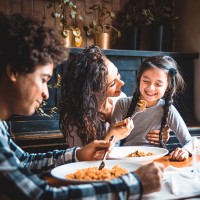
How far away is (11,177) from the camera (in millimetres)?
819

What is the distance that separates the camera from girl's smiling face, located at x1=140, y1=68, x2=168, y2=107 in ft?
7.53

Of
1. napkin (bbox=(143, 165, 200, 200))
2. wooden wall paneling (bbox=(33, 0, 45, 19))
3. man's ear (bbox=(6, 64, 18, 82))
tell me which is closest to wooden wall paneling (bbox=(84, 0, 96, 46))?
wooden wall paneling (bbox=(33, 0, 45, 19))

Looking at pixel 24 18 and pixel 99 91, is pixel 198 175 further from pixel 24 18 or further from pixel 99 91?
pixel 99 91

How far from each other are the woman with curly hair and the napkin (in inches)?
31.7

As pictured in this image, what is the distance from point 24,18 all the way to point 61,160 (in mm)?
706

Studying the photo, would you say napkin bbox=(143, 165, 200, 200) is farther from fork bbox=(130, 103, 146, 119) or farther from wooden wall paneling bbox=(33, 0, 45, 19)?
wooden wall paneling bbox=(33, 0, 45, 19)

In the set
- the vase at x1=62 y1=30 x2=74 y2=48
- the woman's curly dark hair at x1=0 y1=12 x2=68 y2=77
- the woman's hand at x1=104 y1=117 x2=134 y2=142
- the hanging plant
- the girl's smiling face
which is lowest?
the woman's hand at x1=104 y1=117 x2=134 y2=142

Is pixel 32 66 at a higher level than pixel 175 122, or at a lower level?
higher

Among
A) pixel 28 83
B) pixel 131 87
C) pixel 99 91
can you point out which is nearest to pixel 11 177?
pixel 28 83

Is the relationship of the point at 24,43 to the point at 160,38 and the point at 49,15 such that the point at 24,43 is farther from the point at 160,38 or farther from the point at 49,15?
the point at 160,38

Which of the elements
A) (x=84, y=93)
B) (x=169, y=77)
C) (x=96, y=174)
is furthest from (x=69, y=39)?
(x=96, y=174)

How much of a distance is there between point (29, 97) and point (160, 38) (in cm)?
287

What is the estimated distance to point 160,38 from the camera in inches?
143

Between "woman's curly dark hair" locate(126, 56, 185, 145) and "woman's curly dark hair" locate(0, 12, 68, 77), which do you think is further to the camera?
"woman's curly dark hair" locate(126, 56, 185, 145)
